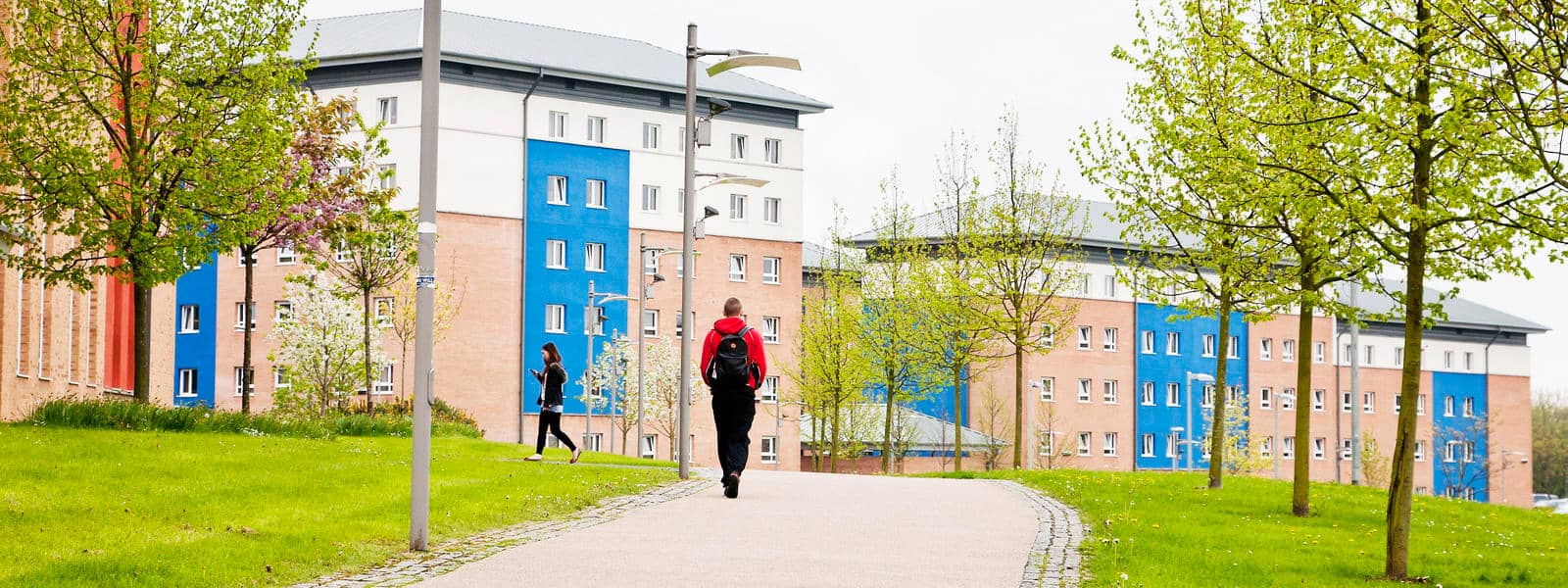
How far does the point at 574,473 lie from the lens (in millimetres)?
20188

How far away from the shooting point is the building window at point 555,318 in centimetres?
6575

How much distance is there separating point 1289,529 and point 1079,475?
1039cm

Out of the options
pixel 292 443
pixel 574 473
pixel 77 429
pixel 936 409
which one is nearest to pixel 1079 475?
pixel 574 473

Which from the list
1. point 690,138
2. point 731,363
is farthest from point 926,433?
point 731,363

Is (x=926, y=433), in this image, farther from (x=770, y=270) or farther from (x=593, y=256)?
(x=593, y=256)

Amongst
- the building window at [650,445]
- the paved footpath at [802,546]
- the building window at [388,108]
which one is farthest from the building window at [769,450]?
the paved footpath at [802,546]

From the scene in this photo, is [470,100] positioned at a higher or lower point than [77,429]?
higher

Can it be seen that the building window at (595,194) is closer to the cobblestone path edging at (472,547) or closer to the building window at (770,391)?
the building window at (770,391)

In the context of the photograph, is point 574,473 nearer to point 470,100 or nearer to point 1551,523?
point 1551,523

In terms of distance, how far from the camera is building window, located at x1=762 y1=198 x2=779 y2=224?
71.4 metres

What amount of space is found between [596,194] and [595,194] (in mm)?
70

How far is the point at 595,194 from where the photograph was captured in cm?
6738

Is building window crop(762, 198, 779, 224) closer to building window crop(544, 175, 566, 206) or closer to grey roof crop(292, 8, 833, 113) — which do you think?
grey roof crop(292, 8, 833, 113)

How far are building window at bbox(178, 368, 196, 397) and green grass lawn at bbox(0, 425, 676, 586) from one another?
4474cm
